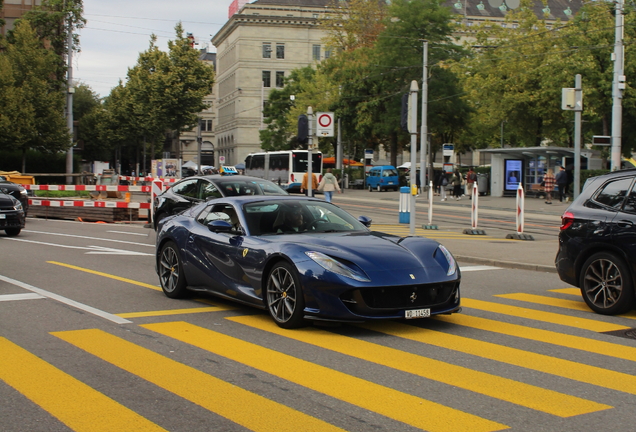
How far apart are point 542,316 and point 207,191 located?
8.81 m

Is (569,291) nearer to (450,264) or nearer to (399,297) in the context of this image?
(450,264)

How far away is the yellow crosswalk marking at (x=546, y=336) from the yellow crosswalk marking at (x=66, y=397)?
3.97 metres

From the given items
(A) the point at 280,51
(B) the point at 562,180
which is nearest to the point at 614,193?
(B) the point at 562,180

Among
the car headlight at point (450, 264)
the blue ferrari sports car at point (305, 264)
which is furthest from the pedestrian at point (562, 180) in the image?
the car headlight at point (450, 264)

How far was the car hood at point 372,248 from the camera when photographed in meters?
7.51

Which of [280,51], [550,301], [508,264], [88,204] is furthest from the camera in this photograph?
[280,51]

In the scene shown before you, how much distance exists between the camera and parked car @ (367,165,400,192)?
2355 inches

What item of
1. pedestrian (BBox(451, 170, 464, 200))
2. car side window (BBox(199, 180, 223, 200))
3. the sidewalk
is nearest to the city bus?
pedestrian (BBox(451, 170, 464, 200))

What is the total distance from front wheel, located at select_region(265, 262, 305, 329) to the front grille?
468 mm

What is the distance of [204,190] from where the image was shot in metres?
Result: 16.2

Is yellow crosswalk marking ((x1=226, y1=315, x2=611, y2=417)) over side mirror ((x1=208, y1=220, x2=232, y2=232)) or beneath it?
beneath

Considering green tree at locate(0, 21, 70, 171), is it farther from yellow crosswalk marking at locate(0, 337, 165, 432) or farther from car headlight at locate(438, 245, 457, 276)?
yellow crosswalk marking at locate(0, 337, 165, 432)

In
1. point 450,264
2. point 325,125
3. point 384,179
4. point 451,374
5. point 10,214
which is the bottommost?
point 451,374

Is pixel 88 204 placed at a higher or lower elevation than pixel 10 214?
lower
